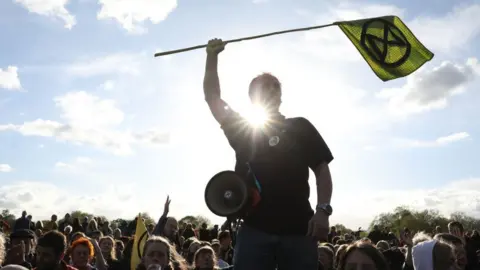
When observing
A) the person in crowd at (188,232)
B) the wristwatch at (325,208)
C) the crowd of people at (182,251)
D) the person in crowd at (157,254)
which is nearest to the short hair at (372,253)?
the crowd of people at (182,251)

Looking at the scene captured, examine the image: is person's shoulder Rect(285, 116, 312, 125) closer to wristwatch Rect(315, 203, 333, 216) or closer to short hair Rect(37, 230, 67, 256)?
wristwatch Rect(315, 203, 333, 216)

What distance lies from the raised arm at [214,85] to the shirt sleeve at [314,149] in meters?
0.55

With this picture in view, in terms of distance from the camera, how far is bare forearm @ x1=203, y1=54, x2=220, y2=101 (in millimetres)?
3842

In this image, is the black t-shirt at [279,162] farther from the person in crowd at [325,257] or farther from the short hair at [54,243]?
the person in crowd at [325,257]

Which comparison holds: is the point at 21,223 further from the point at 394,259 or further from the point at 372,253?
the point at 372,253

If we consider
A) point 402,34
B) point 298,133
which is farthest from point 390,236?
point 298,133

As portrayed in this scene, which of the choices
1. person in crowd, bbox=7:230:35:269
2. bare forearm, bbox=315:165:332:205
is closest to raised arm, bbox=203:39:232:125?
bare forearm, bbox=315:165:332:205

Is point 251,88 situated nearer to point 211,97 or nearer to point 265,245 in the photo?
point 211,97

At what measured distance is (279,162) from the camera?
3564mm

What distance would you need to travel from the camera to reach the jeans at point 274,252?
11.3ft

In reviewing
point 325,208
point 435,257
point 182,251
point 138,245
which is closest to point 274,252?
point 325,208

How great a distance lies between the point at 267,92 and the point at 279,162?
493mm

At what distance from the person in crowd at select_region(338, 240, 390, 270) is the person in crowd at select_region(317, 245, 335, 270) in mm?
4402

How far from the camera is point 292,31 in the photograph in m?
4.62
